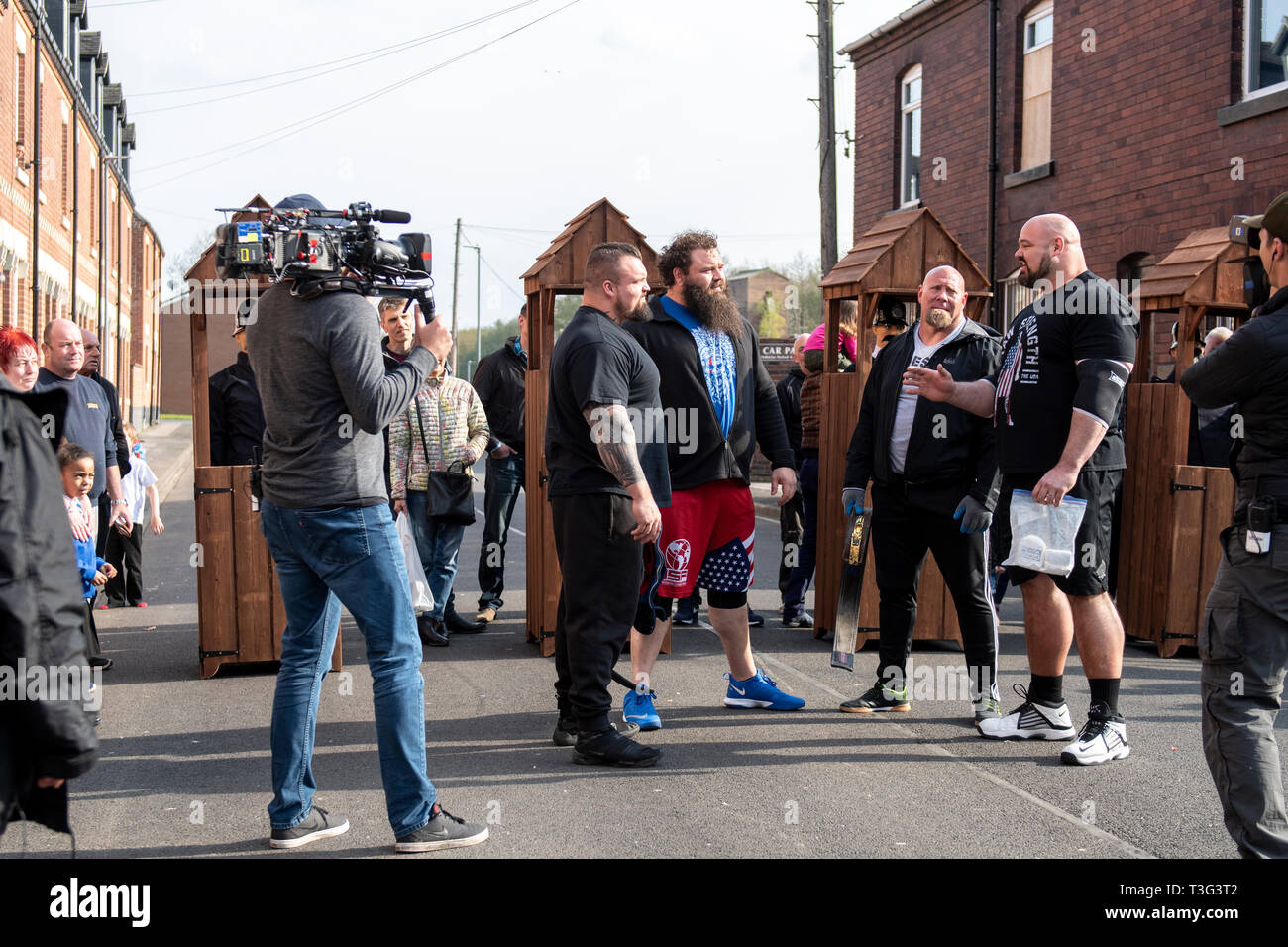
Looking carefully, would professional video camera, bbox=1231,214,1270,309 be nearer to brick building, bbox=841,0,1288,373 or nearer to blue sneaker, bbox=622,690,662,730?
blue sneaker, bbox=622,690,662,730

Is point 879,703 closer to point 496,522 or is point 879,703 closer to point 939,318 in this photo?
point 939,318

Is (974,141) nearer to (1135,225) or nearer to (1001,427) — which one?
(1135,225)

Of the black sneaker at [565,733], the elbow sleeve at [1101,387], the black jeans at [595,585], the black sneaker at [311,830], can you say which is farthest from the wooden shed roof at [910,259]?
the black sneaker at [311,830]

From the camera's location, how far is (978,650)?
5832 mm

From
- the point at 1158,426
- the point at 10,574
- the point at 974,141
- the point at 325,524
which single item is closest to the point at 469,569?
the point at 1158,426

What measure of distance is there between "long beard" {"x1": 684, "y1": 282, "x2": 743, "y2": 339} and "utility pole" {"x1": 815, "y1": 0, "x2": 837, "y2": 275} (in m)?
11.1

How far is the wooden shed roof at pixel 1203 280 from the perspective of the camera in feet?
25.5

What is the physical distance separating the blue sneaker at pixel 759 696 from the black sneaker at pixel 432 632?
2.29 metres

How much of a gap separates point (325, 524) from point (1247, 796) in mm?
2856

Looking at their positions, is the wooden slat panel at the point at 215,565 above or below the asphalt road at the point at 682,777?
above

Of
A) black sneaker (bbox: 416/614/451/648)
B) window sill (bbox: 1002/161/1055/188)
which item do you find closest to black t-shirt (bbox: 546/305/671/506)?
black sneaker (bbox: 416/614/451/648)

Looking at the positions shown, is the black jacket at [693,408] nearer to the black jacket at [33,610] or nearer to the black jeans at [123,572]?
the black jacket at [33,610]

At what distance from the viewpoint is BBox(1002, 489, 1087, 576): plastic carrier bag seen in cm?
511

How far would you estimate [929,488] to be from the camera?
19.1 ft
